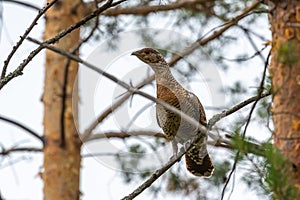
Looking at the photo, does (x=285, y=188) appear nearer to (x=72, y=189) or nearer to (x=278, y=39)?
(x=278, y=39)

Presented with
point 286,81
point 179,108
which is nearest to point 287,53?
point 179,108

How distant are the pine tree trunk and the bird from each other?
769 mm

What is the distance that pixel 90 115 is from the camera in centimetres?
498

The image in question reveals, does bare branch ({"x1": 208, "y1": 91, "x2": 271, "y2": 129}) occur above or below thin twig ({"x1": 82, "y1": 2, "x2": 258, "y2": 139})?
below

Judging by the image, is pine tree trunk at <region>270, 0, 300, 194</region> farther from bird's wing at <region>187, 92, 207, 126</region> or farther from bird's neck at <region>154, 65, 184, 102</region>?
bird's neck at <region>154, 65, 184, 102</region>

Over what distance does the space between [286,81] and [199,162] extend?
1.07m

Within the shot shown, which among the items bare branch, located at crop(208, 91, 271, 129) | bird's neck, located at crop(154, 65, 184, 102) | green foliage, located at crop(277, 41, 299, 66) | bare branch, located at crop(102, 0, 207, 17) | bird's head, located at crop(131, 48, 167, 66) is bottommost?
bare branch, located at crop(208, 91, 271, 129)

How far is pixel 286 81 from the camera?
384 cm

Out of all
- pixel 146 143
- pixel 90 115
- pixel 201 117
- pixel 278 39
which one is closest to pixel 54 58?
pixel 90 115

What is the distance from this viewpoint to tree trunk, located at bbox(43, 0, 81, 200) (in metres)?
4.94

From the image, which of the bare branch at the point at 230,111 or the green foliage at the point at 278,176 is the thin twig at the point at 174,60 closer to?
the bare branch at the point at 230,111

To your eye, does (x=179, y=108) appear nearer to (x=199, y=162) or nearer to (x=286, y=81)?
(x=199, y=162)

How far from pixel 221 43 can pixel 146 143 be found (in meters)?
1.22

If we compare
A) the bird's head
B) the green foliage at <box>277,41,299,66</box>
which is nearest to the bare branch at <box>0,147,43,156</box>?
the bird's head
